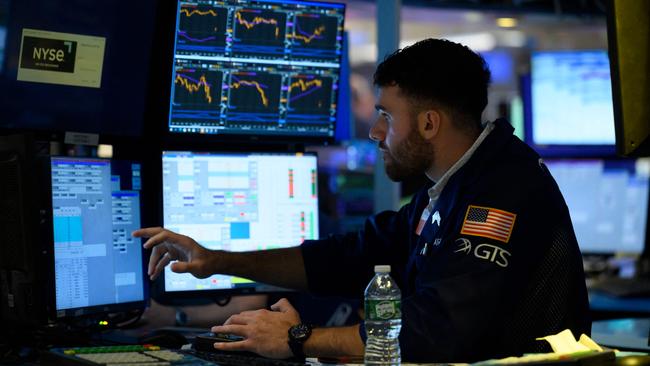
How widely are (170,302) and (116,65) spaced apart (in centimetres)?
70

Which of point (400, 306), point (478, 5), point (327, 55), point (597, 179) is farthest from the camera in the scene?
point (478, 5)

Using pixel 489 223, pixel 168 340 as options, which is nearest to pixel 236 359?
pixel 168 340

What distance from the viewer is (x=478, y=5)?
5047 mm

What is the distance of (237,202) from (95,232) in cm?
43

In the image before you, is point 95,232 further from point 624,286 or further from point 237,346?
point 624,286

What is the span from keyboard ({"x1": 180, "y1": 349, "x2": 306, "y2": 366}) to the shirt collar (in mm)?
638

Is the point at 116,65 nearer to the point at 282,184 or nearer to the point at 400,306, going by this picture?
the point at 282,184

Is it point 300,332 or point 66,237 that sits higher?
point 66,237

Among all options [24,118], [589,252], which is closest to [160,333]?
[24,118]

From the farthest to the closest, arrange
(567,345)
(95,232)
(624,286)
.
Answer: (624,286) < (95,232) < (567,345)

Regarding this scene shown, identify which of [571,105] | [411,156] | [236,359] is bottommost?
[236,359]

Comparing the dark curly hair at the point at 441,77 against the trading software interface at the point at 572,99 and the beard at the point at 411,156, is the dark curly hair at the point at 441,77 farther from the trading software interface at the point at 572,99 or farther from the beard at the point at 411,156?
the trading software interface at the point at 572,99

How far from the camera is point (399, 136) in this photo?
249 cm

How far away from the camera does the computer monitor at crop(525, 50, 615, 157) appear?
15.1 feet
